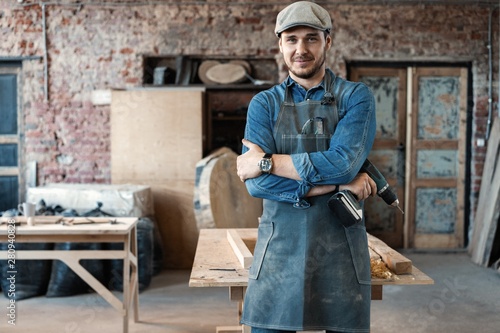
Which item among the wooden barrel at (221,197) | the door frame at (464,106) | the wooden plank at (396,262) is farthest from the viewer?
the door frame at (464,106)

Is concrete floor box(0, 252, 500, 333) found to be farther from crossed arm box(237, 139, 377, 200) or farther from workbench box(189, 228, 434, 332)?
crossed arm box(237, 139, 377, 200)

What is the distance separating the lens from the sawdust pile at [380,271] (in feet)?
7.92

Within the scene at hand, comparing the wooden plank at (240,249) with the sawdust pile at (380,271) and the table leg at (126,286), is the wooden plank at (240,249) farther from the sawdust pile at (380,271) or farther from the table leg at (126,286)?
the table leg at (126,286)

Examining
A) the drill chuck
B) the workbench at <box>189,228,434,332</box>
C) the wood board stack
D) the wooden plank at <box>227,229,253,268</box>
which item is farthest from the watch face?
the wood board stack

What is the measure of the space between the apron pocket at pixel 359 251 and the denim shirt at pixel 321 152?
0.17 m

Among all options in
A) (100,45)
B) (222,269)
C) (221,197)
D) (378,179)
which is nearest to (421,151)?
(221,197)

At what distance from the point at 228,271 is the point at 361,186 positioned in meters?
0.81

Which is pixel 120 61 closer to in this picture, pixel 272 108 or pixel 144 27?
pixel 144 27

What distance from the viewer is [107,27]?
6.38m

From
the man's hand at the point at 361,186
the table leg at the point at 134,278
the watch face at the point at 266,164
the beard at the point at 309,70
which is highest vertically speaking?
the beard at the point at 309,70

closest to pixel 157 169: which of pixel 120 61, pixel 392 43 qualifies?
pixel 120 61

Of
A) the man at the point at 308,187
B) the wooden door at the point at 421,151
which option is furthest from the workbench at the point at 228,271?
the wooden door at the point at 421,151

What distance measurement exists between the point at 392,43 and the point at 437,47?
522 mm

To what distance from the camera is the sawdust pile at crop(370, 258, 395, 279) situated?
7.92ft
